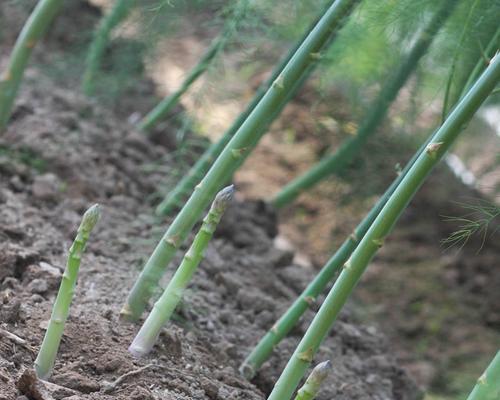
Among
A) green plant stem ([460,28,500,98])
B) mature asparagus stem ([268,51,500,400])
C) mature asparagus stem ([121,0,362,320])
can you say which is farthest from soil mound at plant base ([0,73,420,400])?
green plant stem ([460,28,500,98])

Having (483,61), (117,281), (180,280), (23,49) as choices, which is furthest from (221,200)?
(23,49)

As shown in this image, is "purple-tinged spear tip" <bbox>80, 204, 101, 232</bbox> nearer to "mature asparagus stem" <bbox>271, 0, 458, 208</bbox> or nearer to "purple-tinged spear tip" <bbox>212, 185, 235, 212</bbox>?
"purple-tinged spear tip" <bbox>212, 185, 235, 212</bbox>

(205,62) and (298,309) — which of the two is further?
(205,62)

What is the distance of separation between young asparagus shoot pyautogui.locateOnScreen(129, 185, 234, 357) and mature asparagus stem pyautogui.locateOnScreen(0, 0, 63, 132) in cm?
111

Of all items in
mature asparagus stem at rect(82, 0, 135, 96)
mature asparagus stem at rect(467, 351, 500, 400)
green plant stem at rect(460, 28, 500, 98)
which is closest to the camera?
mature asparagus stem at rect(467, 351, 500, 400)

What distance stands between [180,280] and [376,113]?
1509 millimetres

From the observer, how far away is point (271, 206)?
3258mm

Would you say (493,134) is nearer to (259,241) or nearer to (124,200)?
(259,241)

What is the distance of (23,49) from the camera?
2.47 meters

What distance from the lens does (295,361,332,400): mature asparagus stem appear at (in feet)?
4.43

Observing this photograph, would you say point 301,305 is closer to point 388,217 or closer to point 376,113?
point 388,217

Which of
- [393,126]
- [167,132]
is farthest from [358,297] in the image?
[167,132]

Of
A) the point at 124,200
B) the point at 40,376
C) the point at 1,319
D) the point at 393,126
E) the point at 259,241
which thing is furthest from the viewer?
the point at 393,126

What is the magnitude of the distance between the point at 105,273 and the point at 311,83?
2.59 m
